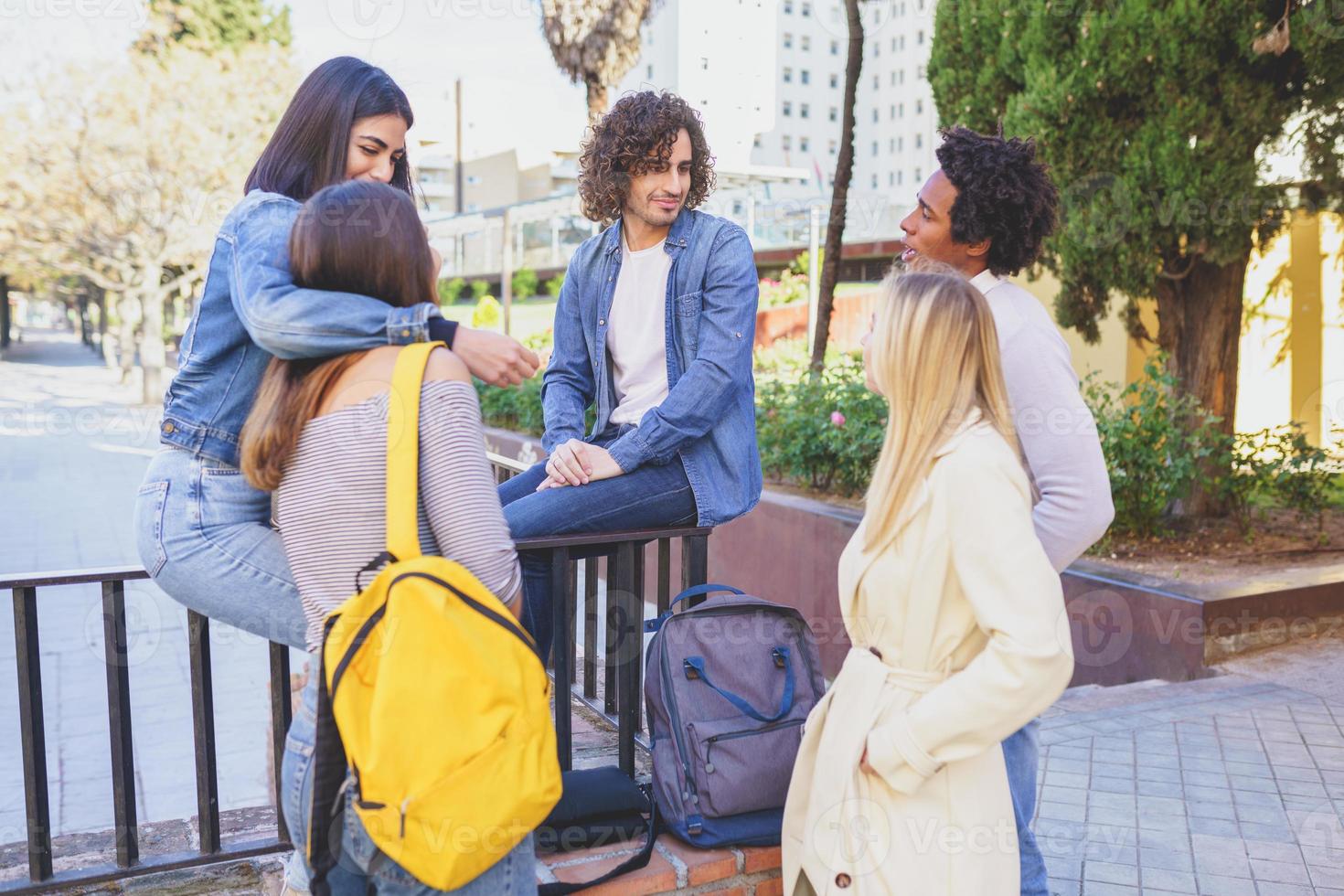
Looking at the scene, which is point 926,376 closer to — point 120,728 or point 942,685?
point 942,685

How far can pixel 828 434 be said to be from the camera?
781 centimetres

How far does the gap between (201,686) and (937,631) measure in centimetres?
168

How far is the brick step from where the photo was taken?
2295mm

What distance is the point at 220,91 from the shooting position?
23969mm

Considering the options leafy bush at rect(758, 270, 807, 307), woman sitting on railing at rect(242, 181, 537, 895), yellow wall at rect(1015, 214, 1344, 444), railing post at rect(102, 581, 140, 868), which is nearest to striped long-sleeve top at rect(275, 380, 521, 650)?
woman sitting on railing at rect(242, 181, 537, 895)

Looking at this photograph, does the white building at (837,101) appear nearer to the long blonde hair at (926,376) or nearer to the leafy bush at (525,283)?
the leafy bush at (525,283)

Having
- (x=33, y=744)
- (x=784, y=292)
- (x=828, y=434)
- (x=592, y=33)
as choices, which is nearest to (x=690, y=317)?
(x=33, y=744)

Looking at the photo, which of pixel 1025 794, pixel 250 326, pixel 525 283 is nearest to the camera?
pixel 250 326

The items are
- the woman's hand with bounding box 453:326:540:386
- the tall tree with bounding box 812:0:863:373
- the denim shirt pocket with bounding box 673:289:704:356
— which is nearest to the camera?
the woman's hand with bounding box 453:326:540:386

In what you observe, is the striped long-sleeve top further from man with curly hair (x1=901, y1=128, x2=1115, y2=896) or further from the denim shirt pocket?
the denim shirt pocket

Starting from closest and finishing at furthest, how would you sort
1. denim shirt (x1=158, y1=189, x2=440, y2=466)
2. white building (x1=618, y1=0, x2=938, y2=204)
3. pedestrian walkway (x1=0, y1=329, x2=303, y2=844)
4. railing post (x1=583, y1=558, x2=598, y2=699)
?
denim shirt (x1=158, y1=189, x2=440, y2=466)
railing post (x1=583, y1=558, x2=598, y2=699)
pedestrian walkway (x1=0, y1=329, x2=303, y2=844)
white building (x1=618, y1=0, x2=938, y2=204)

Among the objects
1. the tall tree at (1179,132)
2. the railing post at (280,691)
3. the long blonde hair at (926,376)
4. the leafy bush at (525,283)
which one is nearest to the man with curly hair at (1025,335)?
the long blonde hair at (926,376)

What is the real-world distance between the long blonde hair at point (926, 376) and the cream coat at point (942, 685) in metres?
0.03

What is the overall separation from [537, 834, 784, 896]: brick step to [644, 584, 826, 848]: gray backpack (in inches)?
1.5
